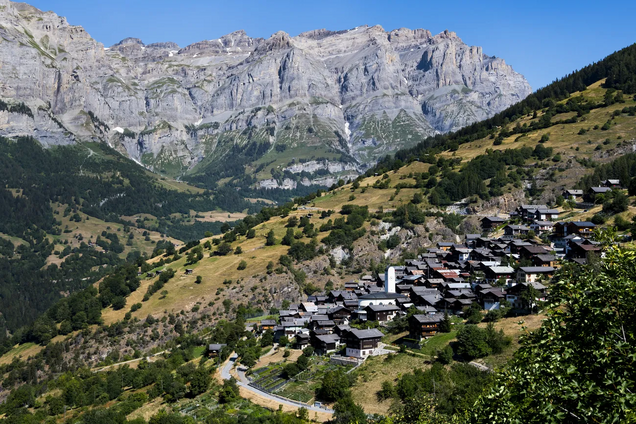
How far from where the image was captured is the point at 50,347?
132000 millimetres

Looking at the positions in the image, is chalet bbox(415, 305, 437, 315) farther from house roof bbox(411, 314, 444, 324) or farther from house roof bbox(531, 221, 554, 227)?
house roof bbox(531, 221, 554, 227)

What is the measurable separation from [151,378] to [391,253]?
71.1 metres

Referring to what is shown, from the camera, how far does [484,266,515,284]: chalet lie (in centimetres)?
9044

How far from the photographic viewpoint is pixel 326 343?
79562 millimetres

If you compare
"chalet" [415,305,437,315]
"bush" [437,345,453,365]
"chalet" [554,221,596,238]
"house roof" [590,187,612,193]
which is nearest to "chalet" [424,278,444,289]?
"chalet" [415,305,437,315]

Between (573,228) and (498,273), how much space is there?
967 inches

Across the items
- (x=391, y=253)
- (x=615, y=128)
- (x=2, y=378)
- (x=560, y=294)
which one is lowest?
(x=2, y=378)

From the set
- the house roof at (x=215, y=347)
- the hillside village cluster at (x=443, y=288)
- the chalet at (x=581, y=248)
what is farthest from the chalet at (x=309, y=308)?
the chalet at (x=581, y=248)

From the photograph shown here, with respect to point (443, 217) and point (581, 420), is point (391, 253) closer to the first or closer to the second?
point (443, 217)

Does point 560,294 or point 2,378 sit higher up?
point 560,294

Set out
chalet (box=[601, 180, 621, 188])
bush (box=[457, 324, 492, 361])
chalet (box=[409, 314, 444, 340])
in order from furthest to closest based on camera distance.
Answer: chalet (box=[601, 180, 621, 188]) → chalet (box=[409, 314, 444, 340]) → bush (box=[457, 324, 492, 361])

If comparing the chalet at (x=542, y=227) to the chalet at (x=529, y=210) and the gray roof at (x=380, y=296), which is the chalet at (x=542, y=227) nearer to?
the chalet at (x=529, y=210)

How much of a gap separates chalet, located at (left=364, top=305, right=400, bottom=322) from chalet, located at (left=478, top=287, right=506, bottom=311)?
14.7 metres

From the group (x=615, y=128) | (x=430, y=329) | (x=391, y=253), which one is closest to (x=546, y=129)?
(x=615, y=128)
